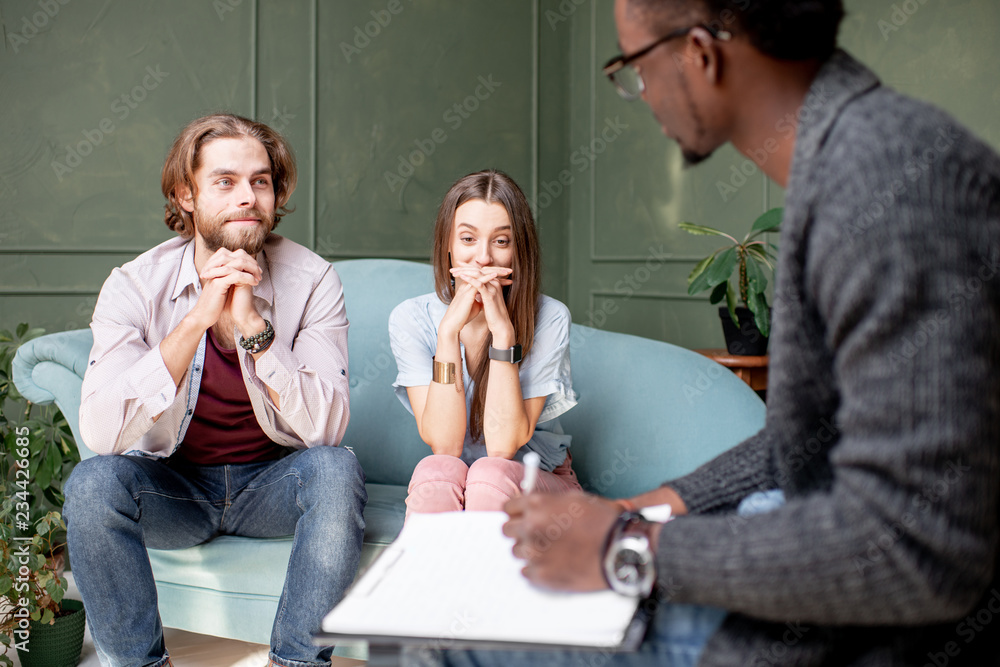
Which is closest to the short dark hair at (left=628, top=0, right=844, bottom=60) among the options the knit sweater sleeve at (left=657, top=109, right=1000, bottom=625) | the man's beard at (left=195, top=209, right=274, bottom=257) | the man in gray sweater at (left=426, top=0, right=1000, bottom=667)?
the man in gray sweater at (left=426, top=0, right=1000, bottom=667)

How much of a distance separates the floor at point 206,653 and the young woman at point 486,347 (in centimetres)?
66

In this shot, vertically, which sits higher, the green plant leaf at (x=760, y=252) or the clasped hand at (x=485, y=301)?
the green plant leaf at (x=760, y=252)

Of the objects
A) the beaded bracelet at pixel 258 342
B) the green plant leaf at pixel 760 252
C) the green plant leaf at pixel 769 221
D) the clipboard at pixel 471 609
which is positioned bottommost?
the clipboard at pixel 471 609

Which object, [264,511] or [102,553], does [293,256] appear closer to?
[264,511]

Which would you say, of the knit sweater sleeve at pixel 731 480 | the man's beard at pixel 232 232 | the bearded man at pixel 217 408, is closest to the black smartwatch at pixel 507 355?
the bearded man at pixel 217 408

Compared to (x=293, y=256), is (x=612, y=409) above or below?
below

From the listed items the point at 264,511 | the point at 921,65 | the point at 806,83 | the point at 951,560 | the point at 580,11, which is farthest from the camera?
the point at 580,11

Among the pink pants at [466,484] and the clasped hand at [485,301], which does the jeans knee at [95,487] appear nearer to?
the pink pants at [466,484]

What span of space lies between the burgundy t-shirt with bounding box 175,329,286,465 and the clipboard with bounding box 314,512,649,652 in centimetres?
109

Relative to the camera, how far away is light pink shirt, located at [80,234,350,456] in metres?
1.56

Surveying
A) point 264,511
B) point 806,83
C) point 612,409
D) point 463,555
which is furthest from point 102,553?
point 806,83

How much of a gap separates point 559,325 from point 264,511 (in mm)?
769

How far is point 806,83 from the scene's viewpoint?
707 mm

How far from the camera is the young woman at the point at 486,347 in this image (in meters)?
1.71
